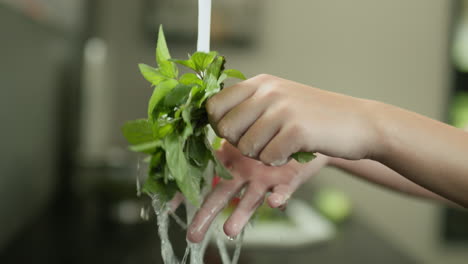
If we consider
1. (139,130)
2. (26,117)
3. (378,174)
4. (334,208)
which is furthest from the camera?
(334,208)

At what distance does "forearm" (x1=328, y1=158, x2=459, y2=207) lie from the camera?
68 centimetres

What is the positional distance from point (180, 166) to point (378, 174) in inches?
13.5

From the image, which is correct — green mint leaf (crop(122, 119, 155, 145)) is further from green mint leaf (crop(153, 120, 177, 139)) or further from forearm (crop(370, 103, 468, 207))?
forearm (crop(370, 103, 468, 207))

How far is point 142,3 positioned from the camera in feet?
8.13

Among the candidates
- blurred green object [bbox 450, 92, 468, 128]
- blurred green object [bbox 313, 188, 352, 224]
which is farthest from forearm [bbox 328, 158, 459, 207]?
blurred green object [bbox 450, 92, 468, 128]

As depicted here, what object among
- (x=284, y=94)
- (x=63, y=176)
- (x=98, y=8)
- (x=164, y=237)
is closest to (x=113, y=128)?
(x=98, y=8)

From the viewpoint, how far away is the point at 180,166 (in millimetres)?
461

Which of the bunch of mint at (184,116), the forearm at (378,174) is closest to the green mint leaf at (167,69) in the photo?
the bunch of mint at (184,116)

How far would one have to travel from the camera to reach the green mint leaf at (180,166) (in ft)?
1.51

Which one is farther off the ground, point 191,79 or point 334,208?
point 191,79

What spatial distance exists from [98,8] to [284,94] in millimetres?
2178

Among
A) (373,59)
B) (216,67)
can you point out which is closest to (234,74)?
(216,67)

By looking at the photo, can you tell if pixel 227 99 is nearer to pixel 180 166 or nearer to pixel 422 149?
pixel 180 166

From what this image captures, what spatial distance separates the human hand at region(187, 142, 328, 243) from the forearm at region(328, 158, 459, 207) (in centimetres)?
3
